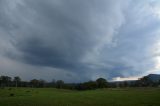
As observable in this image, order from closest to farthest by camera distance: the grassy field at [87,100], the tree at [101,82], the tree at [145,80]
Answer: the grassy field at [87,100], the tree at [101,82], the tree at [145,80]

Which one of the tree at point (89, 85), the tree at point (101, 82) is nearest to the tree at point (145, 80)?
the tree at point (101, 82)

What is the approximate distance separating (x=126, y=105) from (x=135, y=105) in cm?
127

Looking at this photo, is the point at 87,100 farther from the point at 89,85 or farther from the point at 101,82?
the point at 101,82

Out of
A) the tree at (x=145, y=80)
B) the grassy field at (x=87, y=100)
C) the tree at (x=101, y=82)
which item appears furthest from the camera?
the tree at (x=145, y=80)

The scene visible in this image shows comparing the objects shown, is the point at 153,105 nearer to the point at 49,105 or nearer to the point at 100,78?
the point at 49,105

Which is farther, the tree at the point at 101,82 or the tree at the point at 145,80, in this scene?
the tree at the point at 145,80

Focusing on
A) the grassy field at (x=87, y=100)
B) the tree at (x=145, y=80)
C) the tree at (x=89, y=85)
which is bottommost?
the grassy field at (x=87, y=100)

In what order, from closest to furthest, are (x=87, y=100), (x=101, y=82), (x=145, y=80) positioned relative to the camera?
(x=87, y=100) → (x=101, y=82) → (x=145, y=80)

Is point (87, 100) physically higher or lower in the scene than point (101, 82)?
lower

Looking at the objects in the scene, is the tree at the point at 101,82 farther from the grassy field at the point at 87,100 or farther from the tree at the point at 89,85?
the grassy field at the point at 87,100

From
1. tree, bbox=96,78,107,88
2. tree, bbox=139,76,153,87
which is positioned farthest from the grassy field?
tree, bbox=139,76,153,87

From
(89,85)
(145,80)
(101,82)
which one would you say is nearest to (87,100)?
(89,85)

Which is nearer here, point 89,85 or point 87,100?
point 87,100

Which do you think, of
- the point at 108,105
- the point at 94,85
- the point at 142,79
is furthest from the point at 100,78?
the point at 108,105
